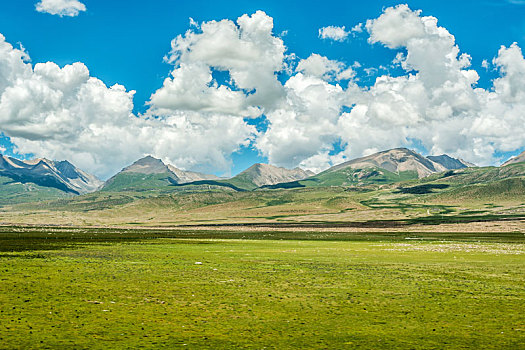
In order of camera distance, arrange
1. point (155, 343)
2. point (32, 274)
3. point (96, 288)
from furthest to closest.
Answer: point (32, 274) < point (96, 288) < point (155, 343)

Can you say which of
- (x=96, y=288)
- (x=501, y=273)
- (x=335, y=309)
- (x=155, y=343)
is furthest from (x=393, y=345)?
(x=501, y=273)

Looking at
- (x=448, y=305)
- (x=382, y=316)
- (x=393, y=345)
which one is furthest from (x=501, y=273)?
(x=393, y=345)

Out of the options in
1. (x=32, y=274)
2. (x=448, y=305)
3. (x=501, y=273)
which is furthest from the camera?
(x=501, y=273)

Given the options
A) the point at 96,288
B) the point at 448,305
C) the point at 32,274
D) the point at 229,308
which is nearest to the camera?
the point at 229,308

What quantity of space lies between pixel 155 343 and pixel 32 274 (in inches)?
945

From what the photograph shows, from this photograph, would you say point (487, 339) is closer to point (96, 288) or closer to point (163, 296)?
point (163, 296)

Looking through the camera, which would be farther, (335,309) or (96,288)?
(96,288)

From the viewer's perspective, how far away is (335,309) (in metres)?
24.1

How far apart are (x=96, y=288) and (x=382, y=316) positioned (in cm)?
1931

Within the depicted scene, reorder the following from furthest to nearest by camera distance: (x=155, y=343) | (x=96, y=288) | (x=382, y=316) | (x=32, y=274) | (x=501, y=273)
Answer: (x=501, y=273) < (x=32, y=274) < (x=96, y=288) < (x=382, y=316) < (x=155, y=343)

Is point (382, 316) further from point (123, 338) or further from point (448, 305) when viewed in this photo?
point (123, 338)

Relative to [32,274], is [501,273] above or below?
below

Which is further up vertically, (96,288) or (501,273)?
(96,288)

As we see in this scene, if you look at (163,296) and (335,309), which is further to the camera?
(163,296)
